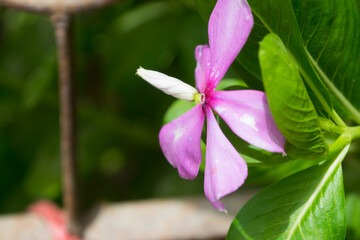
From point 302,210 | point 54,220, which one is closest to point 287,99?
point 302,210

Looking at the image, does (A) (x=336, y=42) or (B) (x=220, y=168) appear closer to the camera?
(B) (x=220, y=168)

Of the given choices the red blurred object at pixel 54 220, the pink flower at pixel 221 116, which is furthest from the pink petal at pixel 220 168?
the red blurred object at pixel 54 220

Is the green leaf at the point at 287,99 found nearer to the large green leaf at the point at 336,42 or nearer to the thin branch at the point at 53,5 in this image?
the large green leaf at the point at 336,42

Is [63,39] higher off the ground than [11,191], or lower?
higher

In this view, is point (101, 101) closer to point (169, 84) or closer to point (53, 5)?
point (53, 5)

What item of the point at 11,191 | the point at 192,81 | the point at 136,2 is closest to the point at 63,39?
the point at 192,81

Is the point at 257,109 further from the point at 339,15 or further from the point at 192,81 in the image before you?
the point at 192,81

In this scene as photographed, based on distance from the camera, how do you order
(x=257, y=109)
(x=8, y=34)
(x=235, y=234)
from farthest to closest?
1. (x=8, y=34)
2. (x=235, y=234)
3. (x=257, y=109)
